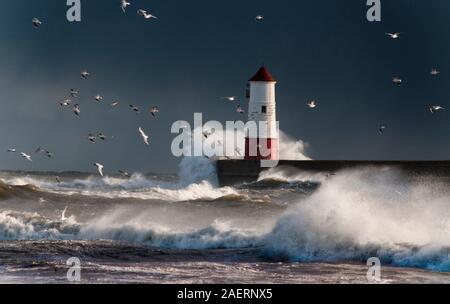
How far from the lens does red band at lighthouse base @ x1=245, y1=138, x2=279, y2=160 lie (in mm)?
47500

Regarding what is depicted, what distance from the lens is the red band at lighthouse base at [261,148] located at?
156 ft

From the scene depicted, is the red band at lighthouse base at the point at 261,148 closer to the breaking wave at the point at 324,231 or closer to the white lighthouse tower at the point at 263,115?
the white lighthouse tower at the point at 263,115

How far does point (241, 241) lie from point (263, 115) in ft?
63.4

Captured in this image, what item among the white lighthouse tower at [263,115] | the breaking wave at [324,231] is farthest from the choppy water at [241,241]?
the white lighthouse tower at [263,115]

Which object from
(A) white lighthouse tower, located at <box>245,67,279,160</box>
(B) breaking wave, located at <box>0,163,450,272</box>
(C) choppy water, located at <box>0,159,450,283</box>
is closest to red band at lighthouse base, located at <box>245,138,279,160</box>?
(A) white lighthouse tower, located at <box>245,67,279,160</box>

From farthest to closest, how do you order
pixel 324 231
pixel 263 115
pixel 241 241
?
1. pixel 263 115
2. pixel 241 241
3. pixel 324 231

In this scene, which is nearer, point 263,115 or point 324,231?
point 324,231

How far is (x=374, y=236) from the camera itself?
25094mm

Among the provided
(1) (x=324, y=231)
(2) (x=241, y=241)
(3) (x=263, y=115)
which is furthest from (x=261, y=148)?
(1) (x=324, y=231)

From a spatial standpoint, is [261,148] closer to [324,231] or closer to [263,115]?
[263,115]

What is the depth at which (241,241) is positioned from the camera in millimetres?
27750
